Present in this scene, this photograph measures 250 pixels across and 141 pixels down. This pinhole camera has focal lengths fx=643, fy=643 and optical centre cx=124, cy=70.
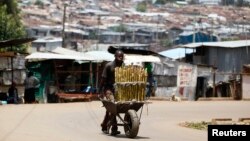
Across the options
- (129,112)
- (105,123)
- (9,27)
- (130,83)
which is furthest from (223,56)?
(129,112)

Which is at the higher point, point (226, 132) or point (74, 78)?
point (226, 132)

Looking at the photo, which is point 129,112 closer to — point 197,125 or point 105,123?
point 105,123

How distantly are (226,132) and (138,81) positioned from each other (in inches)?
194

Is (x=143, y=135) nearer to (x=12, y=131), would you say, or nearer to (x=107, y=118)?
(x=107, y=118)

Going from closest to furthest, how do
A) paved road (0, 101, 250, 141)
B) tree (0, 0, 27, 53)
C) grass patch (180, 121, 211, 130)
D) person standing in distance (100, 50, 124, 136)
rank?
1. paved road (0, 101, 250, 141)
2. person standing in distance (100, 50, 124, 136)
3. grass patch (180, 121, 211, 130)
4. tree (0, 0, 27, 53)

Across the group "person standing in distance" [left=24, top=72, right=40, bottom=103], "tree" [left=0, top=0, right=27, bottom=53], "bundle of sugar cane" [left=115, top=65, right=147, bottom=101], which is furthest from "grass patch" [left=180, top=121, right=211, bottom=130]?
"tree" [left=0, top=0, right=27, bottom=53]

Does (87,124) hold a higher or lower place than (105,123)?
lower

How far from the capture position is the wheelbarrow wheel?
13.2 m

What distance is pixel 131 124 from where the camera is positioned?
43.6ft

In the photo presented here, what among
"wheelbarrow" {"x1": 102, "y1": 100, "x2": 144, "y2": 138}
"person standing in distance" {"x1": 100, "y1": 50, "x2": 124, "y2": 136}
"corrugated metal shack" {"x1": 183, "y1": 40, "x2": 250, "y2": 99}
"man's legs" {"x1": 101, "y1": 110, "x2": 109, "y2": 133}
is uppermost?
"person standing in distance" {"x1": 100, "y1": 50, "x2": 124, "y2": 136}

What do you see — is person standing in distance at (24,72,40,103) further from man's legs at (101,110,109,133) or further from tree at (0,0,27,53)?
→ tree at (0,0,27,53)

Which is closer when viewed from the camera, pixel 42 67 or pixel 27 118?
pixel 27 118

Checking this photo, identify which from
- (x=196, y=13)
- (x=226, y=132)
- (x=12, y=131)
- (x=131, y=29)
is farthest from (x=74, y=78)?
(x=196, y=13)

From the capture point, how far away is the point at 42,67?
31.7m
